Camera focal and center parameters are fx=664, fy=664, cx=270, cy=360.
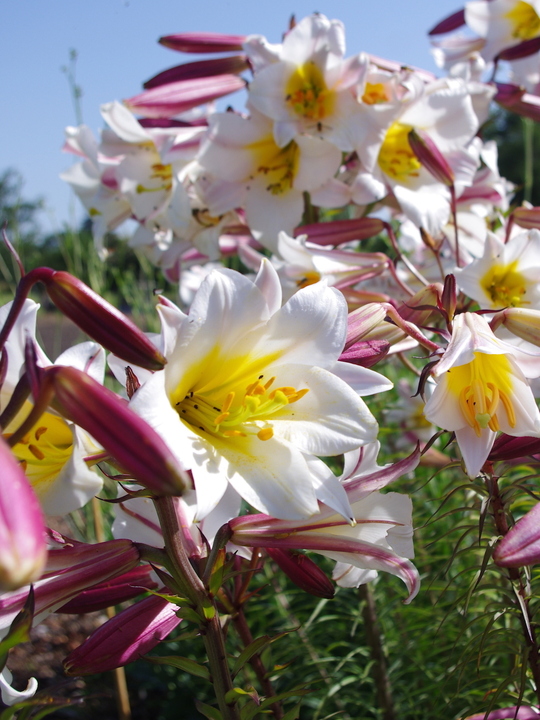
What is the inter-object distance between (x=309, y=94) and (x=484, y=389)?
2.15 ft

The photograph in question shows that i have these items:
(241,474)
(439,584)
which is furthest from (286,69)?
(439,584)

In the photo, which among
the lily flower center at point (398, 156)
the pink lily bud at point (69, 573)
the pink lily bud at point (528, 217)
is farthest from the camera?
the lily flower center at point (398, 156)

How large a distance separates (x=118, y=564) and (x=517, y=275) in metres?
0.64

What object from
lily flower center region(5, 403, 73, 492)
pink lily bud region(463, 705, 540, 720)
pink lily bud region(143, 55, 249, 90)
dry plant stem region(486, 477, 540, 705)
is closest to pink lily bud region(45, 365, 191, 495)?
lily flower center region(5, 403, 73, 492)

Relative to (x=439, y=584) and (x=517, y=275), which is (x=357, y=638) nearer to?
(x=439, y=584)

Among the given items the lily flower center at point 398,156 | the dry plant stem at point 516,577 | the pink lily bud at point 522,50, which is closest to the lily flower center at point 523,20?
the pink lily bud at point 522,50

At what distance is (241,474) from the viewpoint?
525mm

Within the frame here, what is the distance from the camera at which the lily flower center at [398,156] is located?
1139mm

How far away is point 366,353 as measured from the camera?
1.96 ft

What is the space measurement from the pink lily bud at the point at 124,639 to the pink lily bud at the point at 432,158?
706 millimetres

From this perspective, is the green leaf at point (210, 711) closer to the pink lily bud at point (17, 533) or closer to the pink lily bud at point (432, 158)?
the pink lily bud at point (17, 533)

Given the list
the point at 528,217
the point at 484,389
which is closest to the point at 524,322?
the point at 484,389

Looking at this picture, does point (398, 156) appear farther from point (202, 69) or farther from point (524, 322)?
point (524, 322)

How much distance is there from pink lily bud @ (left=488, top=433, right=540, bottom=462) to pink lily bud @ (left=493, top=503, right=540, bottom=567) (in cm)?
10
